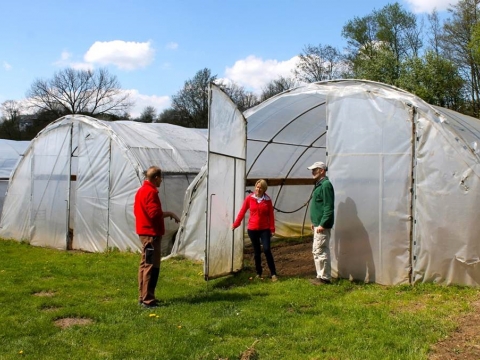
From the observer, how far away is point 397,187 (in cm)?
767

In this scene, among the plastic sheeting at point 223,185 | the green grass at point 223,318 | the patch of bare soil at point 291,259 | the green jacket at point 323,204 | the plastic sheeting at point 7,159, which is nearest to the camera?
the green grass at point 223,318

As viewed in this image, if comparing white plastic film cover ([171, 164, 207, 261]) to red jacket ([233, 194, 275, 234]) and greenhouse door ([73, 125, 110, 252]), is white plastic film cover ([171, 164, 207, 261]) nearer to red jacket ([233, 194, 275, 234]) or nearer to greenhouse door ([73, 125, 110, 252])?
red jacket ([233, 194, 275, 234])

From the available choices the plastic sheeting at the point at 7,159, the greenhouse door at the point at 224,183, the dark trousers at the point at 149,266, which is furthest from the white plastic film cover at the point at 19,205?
the dark trousers at the point at 149,266

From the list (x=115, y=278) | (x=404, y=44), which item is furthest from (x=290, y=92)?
(x=404, y=44)

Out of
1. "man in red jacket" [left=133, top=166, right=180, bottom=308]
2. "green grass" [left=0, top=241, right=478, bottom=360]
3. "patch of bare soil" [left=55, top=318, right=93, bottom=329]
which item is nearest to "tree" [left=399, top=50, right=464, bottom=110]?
"green grass" [left=0, top=241, right=478, bottom=360]

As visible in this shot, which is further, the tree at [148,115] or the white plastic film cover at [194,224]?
the tree at [148,115]

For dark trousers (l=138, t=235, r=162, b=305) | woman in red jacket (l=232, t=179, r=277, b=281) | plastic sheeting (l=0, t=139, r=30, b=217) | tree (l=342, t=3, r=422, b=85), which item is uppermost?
tree (l=342, t=3, r=422, b=85)

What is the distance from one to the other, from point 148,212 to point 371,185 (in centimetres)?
366

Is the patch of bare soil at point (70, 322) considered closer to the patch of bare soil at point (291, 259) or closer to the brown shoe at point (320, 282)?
the brown shoe at point (320, 282)

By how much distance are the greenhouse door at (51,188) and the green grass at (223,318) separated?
423cm

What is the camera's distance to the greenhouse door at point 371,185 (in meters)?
7.64

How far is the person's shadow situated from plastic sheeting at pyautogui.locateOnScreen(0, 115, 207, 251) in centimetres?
482

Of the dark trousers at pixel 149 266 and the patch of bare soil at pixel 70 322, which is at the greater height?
the dark trousers at pixel 149 266

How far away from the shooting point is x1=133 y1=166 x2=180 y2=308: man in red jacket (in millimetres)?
6352
